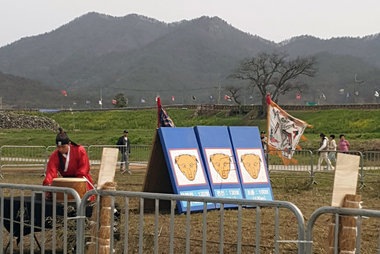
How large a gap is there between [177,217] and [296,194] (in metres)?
6.44

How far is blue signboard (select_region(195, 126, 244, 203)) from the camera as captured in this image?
41.7 feet

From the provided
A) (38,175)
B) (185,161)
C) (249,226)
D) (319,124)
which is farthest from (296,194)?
(319,124)

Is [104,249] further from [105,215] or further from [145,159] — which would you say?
[145,159]

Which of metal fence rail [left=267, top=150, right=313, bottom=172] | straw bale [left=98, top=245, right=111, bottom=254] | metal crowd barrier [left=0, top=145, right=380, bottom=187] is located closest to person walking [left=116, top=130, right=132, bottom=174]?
metal crowd barrier [left=0, top=145, right=380, bottom=187]

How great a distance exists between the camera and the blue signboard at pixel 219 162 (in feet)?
41.7

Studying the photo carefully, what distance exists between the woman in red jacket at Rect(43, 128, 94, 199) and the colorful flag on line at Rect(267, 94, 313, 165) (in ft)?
32.5

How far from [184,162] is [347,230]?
7.62 meters

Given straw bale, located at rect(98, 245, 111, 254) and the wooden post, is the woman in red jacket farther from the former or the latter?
the wooden post

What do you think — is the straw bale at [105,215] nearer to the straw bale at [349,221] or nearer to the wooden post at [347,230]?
the wooden post at [347,230]

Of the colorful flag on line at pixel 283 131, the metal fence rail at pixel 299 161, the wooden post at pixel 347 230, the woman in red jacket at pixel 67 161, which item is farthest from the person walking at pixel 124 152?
the wooden post at pixel 347 230

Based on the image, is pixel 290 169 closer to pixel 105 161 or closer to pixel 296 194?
pixel 296 194

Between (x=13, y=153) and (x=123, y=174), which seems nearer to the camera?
(x=123, y=174)

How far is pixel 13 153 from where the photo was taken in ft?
87.1

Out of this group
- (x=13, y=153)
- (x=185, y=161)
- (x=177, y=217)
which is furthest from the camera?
(x=13, y=153)
